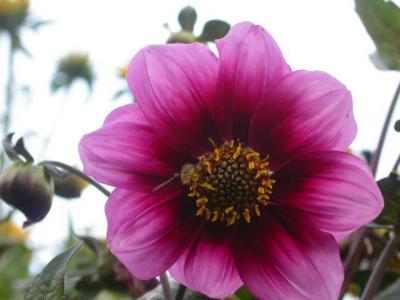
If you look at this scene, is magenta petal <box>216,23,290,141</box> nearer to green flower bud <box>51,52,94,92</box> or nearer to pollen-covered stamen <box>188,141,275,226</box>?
pollen-covered stamen <box>188,141,275,226</box>

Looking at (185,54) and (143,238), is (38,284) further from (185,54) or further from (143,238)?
(185,54)

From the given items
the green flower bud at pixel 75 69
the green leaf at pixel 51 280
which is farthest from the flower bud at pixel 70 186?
the green flower bud at pixel 75 69

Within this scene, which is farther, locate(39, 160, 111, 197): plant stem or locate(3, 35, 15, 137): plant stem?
locate(3, 35, 15, 137): plant stem

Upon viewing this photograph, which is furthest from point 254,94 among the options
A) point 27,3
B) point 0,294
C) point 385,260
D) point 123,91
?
point 27,3

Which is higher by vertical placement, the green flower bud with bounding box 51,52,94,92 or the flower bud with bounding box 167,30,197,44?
the flower bud with bounding box 167,30,197,44

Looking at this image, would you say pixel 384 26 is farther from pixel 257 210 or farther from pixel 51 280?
pixel 51 280

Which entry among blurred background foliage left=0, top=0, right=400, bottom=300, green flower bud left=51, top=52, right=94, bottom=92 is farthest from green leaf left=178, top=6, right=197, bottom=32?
green flower bud left=51, top=52, right=94, bottom=92
